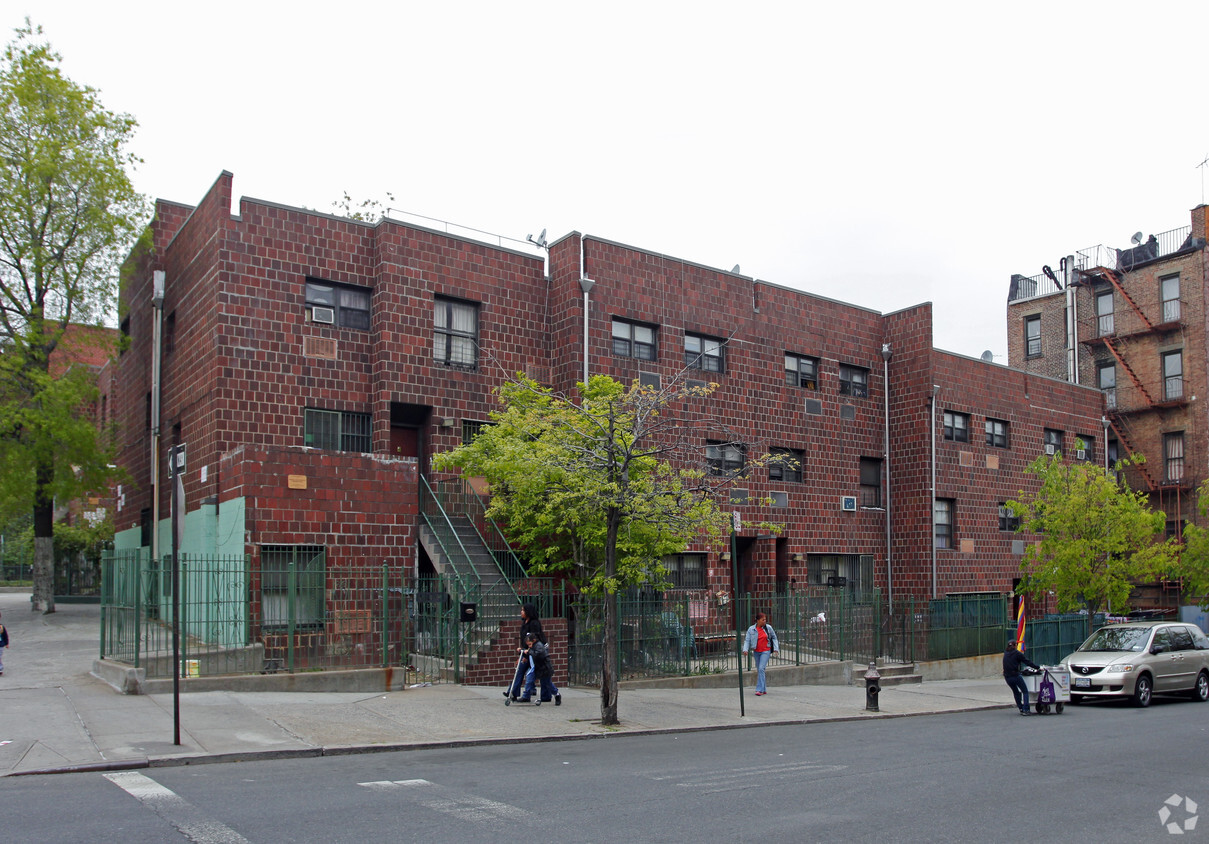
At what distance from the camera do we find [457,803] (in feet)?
30.0

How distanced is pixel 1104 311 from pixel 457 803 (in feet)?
131

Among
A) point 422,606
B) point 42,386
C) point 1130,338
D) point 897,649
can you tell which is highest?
point 1130,338

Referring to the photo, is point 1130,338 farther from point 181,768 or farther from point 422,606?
point 181,768

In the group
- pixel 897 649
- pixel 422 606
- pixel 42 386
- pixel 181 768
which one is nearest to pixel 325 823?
pixel 181 768

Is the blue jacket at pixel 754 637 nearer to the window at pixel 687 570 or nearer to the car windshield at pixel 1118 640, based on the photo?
the window at pixel 687 570

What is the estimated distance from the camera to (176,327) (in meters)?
23.7

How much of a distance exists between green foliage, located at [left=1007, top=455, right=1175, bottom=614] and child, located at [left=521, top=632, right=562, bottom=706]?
17.7m

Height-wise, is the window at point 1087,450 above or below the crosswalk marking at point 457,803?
above

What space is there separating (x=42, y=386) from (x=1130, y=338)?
125 ft

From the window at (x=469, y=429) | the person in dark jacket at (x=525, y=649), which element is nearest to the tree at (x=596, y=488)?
the window at (x=469, y=429)

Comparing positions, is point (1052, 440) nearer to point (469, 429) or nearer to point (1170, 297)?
point (1170, 297)

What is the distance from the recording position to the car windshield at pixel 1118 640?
21.3 m

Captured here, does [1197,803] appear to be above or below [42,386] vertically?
below

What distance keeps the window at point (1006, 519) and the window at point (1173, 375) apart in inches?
391
